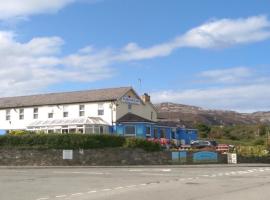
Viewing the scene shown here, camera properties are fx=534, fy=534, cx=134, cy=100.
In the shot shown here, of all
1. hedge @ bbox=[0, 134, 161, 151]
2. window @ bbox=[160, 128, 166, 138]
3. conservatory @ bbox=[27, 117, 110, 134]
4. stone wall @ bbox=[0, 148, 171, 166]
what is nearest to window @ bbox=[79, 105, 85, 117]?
conservatory @ bbox=[27, 117, 110, 134]

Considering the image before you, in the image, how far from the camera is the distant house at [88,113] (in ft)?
180

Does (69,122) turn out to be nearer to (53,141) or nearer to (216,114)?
(53,141)

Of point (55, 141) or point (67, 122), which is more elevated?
point (67, 122)

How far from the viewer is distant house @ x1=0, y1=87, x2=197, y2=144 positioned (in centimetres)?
5472

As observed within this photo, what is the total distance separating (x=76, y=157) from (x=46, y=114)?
18.5 metres

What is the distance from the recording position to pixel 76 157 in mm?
41156

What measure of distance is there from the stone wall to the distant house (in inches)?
465

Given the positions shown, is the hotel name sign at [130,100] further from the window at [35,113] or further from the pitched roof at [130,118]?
the window at [35,113]

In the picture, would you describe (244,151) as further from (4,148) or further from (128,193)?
(128,193)

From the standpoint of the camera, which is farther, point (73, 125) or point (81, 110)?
point (81, 110)

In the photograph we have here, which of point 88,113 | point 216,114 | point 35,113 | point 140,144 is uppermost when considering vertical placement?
point 216,114

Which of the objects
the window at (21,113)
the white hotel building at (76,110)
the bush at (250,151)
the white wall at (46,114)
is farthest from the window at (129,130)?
the window at (21,113)

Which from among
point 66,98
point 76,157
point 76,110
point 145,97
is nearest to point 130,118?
point 76,110

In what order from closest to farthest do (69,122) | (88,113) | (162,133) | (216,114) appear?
(69,122), (88,113), (162,133), (216,114)
